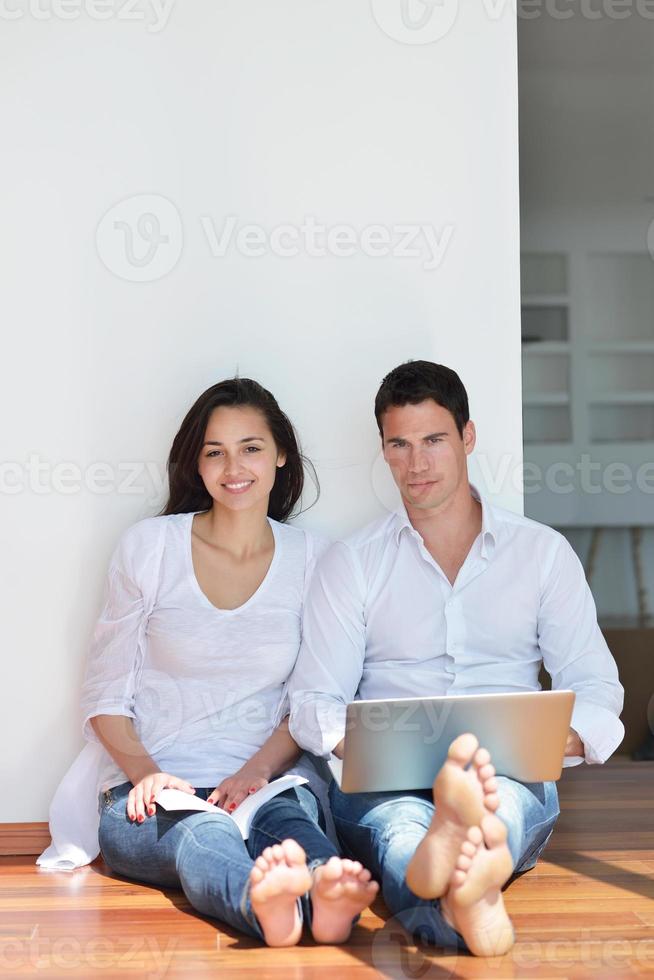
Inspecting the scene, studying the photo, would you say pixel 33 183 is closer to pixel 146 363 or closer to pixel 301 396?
pixel 146 363

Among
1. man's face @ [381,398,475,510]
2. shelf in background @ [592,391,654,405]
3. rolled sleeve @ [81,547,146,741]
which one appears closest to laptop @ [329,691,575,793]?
man's face @ [381,398,475,510]

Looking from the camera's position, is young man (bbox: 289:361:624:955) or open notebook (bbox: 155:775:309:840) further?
young man (bbox: 289:361:624:955)

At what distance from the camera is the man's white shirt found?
2.42 meters

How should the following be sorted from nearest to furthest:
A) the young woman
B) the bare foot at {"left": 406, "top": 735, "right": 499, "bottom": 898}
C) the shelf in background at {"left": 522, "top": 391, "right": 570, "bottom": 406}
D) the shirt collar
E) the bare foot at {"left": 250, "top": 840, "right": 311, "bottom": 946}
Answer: the bare foot at {"left": 406, "top": 735, "right": 499, "bottom": 898} < the bare foot at {"left": 250, "top": 840, "right": 311, "bottom": 946} < the young woman < the shirt collar < the shelf in background at {"left": 522, "top": 391, "right": 570, "bottom": 406}

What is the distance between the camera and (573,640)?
243 cm

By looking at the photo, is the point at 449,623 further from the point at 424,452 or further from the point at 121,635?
the point at 121,635

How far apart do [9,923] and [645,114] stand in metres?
3.26

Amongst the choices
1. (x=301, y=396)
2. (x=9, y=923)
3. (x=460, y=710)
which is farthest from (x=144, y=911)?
(x=301, y=396)

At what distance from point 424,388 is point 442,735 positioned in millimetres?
813

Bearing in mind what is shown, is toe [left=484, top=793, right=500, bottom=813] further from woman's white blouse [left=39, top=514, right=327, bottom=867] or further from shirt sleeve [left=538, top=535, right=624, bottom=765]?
woman's white blouse [left=39, top=514, right=327, bottom=867]

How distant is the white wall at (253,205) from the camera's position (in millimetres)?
2727

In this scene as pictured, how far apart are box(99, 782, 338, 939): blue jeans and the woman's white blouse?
131mm

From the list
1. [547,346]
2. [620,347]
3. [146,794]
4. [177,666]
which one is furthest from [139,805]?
[620,347]

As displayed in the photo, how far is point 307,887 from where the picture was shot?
186 cm
